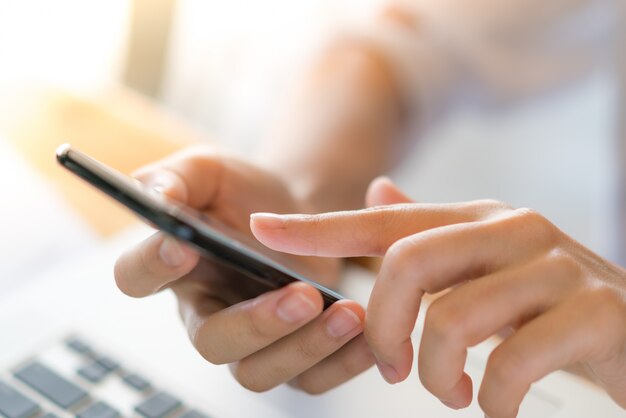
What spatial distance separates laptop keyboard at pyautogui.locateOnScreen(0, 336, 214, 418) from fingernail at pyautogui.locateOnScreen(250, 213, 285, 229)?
11 cm

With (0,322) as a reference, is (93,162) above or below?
above

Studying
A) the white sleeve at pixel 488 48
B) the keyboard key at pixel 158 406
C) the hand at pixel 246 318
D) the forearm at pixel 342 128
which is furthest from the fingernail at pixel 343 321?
the white sleeve at pixel 488 48

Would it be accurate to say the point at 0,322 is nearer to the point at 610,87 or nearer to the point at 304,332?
the point at 304,332

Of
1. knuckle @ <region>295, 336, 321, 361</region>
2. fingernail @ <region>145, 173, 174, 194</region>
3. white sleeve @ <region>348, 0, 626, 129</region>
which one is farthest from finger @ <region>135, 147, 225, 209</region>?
white sleeve @ <region>348, 0, 626, 129</region>

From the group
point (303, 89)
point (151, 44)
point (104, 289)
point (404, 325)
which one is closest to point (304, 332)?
point (404, 325)

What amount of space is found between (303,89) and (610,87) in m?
0.28

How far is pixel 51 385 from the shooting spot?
359 millimetres

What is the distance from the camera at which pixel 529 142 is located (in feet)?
2.31

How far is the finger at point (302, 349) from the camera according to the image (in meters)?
0.29

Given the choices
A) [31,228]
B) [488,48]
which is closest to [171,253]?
[31,228]

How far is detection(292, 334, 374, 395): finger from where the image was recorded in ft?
1.05

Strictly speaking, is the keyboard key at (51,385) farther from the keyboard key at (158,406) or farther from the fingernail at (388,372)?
the fingernail at (388,372)

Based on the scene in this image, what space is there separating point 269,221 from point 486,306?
0.29ft

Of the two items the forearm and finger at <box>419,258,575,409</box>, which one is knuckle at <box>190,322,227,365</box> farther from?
the forearm
